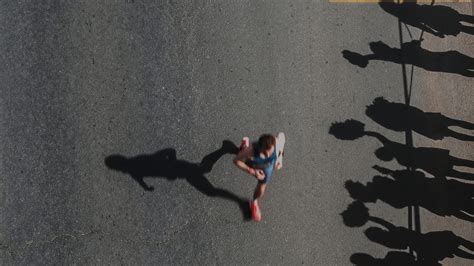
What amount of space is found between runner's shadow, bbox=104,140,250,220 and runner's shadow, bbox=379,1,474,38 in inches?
127

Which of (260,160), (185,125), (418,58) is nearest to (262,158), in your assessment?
(260,160)

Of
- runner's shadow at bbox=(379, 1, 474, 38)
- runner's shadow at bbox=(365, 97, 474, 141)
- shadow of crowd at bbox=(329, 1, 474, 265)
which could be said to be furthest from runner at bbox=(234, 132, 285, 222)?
runner's shadow at bbox=(379, 1, 474, 38)

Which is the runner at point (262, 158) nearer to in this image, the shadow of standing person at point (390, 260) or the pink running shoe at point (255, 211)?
the pink running shoe at point (255, 211)

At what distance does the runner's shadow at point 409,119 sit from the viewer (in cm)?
687

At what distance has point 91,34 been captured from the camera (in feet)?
20.1

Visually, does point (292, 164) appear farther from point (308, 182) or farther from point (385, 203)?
point (385, 203)

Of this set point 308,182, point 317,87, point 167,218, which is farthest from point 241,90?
point 167,218

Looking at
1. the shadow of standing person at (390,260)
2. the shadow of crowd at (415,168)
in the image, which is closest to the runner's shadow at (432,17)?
the shadow of crowd at (415,168)

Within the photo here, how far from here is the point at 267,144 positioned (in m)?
5.18

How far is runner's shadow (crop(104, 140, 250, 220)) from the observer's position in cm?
605

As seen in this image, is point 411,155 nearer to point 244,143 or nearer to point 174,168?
point 244,143

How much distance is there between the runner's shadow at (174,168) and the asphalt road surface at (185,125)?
0.02 m

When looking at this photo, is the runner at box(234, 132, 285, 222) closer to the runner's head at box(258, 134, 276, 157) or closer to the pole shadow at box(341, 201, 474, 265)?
the runner's head at box(258, 134, 276, 157)

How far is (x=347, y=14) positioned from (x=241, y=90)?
1961mm
